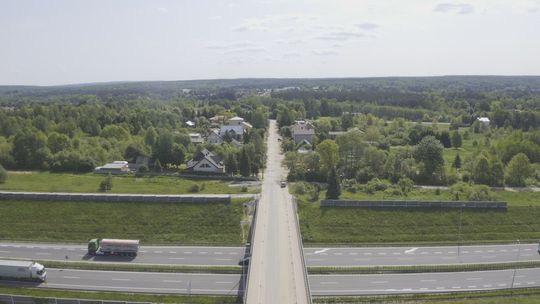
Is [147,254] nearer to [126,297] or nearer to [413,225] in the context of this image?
[126,297]

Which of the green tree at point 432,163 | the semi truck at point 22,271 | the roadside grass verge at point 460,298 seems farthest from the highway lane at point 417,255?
the semi truck at point 22,271

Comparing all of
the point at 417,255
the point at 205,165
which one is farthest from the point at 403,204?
the point at 205,165

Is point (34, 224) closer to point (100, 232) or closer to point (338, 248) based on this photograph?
point (100, 232)

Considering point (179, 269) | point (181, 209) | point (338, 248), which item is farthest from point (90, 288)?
point (338, 248)

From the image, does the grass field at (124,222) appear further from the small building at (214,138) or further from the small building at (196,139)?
the small building at (214,138)

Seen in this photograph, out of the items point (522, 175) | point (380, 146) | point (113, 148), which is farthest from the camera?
point (380, 146)

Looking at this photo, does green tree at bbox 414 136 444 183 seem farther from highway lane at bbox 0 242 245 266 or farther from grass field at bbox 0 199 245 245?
highway lane at bbox 0 242 245 266
